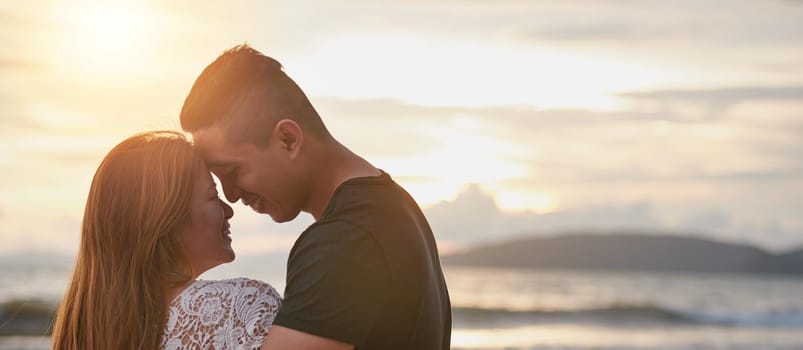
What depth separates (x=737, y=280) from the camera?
44406mm

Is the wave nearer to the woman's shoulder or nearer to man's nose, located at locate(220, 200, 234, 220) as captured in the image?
A: man's nose, located at locate(220, 200, 234, 220)

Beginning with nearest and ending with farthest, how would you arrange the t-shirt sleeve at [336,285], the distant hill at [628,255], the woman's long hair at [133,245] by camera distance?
the t-shirt sleeve at [336,285] → the woman's long hair at [133,245] → the distant hill at [628,255]

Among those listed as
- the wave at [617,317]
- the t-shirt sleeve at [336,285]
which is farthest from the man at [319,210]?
the wave at [617,317]

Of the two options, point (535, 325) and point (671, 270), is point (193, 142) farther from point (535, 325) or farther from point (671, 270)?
point (671, 270)

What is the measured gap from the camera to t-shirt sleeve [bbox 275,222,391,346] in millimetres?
2615

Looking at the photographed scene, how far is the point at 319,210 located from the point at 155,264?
47cm

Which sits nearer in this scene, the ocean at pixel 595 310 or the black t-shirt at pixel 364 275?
the black t-shirt at pixel 364 275

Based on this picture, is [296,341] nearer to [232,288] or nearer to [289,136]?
[232,288]

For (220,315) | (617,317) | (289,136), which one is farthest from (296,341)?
(617,317)

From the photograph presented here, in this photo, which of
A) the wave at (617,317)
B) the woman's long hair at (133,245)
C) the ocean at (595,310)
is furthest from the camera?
A: the wave at (617,317)

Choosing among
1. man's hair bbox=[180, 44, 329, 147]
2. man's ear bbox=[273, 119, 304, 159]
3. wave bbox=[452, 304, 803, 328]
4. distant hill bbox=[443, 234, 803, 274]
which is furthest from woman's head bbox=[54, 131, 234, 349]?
distant hill bbox=[443, 234, 803, 274]

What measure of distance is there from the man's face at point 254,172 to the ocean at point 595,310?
979cm

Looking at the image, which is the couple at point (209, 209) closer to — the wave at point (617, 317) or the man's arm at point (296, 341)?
the man's arm at point (296, 341)

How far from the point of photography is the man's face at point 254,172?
307 cm
